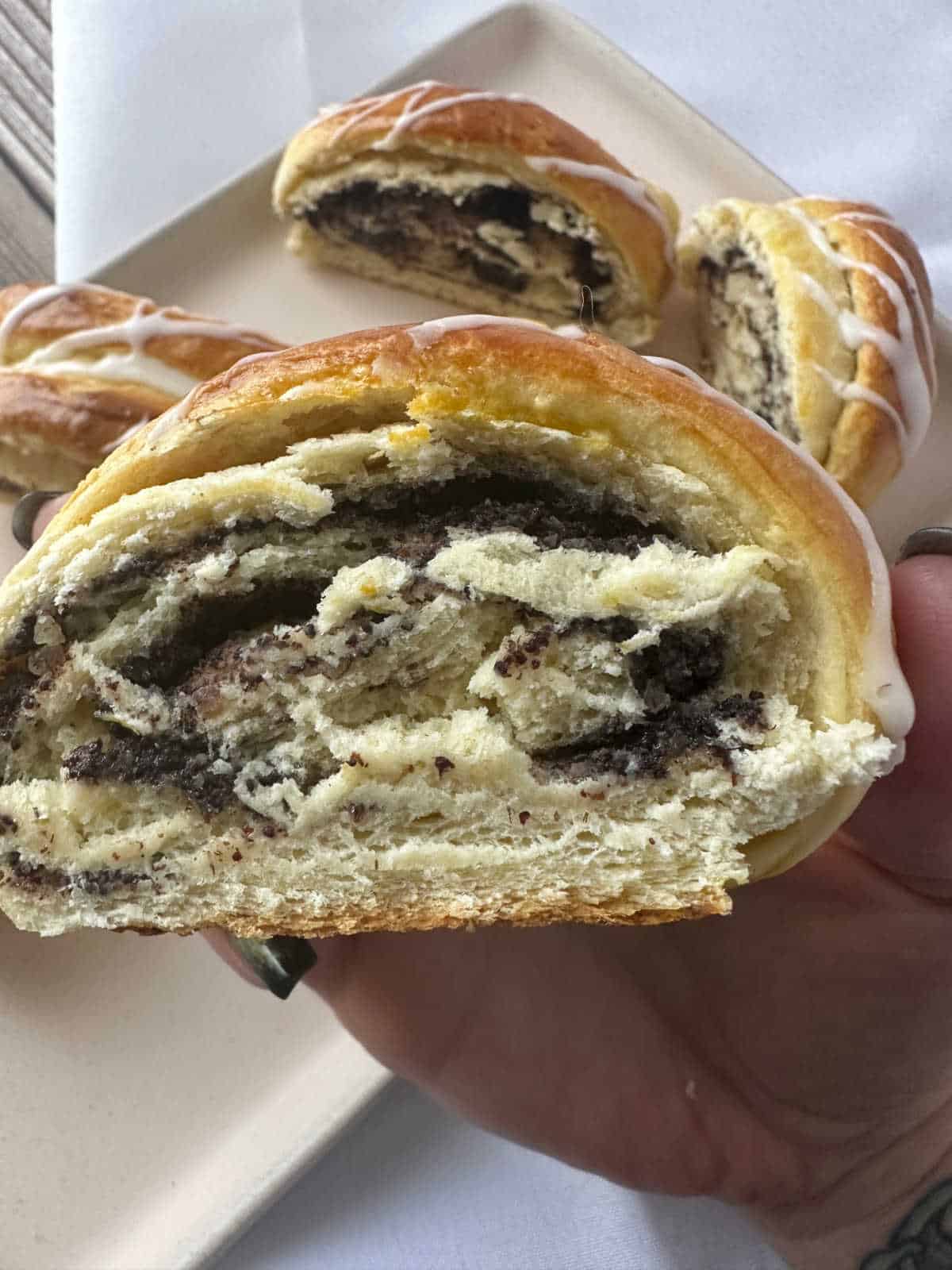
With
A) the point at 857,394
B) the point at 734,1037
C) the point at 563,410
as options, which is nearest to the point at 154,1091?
the point at 734,1037

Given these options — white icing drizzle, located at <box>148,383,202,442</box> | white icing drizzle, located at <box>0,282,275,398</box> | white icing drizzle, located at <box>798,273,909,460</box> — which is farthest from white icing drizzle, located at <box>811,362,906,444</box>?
white icing drizzle, located at <box>148,383,202,442</box>

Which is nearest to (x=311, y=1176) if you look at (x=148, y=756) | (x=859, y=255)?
(x=148, y=756)

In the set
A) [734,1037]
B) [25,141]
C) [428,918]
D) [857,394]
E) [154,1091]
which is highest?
[25,141]

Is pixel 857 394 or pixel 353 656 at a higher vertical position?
pixel 353 656

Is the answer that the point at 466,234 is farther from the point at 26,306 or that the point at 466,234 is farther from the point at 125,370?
the point at 26,306

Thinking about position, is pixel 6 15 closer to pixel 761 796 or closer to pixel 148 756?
pixel 148 756

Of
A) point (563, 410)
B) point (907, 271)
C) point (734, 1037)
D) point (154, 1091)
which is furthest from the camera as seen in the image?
point (907, 271)

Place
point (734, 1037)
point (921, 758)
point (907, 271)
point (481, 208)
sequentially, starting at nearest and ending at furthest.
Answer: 1. point (921, 758)
2. point (734, 1037)
3. point (907, 271)
4. point (481, 208)

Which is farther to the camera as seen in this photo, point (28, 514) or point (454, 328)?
point (28, 514)
